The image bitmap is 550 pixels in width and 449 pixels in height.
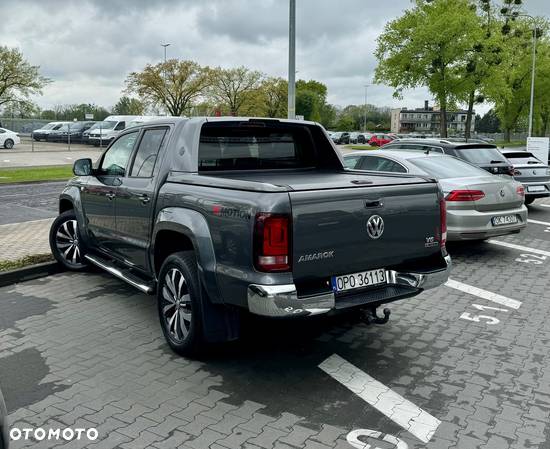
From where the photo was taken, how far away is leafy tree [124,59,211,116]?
5678 centimetres

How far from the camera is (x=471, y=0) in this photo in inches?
1531

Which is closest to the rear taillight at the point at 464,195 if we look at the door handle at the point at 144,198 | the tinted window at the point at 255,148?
the tinted window at the point at 255,148

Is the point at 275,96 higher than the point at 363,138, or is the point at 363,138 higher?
the point at 275,96

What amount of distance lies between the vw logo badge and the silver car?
4120 millimetres

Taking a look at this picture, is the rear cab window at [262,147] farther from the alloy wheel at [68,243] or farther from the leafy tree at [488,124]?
the leafy tree at [488,124]

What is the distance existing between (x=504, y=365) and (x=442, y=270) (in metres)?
0.86

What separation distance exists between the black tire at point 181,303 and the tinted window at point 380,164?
5003 millimetres

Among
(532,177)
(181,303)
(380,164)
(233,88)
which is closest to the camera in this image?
(181,303)

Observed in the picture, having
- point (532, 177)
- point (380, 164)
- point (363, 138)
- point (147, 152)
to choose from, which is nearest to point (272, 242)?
point (147, 152)

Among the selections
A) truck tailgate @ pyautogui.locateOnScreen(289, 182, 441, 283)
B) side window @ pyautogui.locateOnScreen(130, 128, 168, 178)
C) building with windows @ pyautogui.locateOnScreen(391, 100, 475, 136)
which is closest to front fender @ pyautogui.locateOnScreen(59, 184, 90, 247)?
side window @ pyautogui.locateOnScreen(130, 128, 168, 178)

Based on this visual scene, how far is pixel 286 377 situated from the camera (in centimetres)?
423

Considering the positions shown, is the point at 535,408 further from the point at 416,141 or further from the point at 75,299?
the point at 416,141

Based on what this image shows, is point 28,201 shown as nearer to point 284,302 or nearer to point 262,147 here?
point 262,147

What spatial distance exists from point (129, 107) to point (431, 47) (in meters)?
46.2
